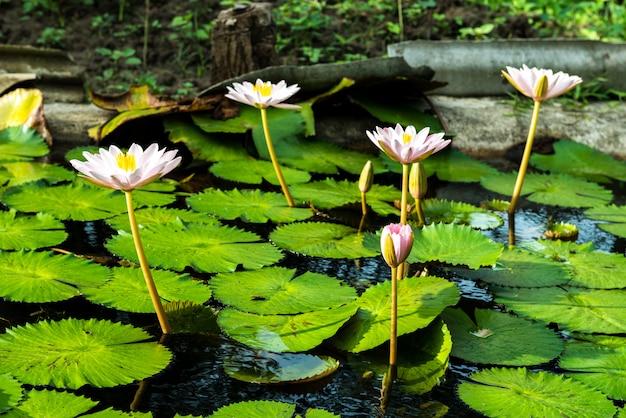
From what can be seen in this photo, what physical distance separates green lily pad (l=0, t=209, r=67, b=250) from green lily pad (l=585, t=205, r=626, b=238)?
1.45 meters

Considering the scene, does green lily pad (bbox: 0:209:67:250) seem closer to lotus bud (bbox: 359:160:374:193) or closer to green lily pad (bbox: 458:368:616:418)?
lotus bud (bbox: 359:160:374:193)

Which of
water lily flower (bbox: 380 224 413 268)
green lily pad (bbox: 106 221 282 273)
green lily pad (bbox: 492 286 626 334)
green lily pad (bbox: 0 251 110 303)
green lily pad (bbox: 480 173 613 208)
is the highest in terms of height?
water lily flower (bbox: 380 224 413 268)

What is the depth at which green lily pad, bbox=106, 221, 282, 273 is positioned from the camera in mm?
1689

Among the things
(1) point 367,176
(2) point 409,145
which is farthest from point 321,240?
(2) point 409,145

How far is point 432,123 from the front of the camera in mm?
2908

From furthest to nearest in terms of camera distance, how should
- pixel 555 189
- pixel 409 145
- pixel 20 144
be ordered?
1. pixel 20 144
2. pixel 555 189
3. pixel 409 145

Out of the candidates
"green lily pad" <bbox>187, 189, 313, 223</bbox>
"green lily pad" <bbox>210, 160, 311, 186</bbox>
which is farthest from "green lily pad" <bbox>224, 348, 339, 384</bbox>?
"green lily pad" <bbox>210, 160, 311, 186</bbox>

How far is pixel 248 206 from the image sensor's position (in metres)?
2.13

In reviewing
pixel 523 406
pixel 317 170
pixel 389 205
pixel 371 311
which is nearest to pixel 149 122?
pixel 317 170

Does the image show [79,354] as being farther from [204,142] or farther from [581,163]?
[581,163]

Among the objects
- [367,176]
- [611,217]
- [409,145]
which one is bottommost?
[611,217]

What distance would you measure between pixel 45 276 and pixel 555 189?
1601 mm

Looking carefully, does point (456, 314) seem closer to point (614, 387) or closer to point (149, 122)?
point (614, 387)

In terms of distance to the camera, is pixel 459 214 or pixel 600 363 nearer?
pixel 600 363
